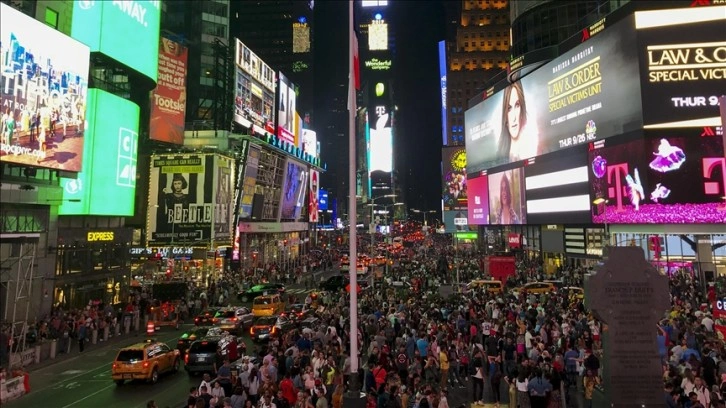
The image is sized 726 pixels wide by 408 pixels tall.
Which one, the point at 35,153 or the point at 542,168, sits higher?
the point at 542,168

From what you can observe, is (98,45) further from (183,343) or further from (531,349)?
(531,349)

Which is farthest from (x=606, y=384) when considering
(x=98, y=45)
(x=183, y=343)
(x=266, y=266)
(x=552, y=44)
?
(x=552, y=44)

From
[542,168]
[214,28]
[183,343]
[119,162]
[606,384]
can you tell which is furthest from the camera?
[214,28]

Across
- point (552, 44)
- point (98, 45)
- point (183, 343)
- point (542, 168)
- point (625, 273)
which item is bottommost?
point (183, 343)

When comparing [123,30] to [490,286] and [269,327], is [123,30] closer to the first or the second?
[269,327]

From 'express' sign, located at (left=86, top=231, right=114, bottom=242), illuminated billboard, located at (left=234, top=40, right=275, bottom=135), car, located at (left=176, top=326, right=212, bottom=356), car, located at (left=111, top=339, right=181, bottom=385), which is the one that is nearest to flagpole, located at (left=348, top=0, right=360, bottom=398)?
car, located at (left=111, top=339, right=181, bottom=385)

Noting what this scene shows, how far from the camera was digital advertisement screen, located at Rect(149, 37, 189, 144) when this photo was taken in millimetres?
42812

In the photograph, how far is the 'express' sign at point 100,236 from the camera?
3180 cm

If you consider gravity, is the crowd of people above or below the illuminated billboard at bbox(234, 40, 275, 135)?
below

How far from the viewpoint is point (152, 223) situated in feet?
155

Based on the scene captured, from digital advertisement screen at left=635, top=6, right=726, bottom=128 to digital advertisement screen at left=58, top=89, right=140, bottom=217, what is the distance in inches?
1491

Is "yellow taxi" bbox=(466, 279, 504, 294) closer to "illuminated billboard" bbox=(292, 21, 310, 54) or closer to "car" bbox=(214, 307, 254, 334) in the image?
"car" bbox=(214, 307, 254, 334)

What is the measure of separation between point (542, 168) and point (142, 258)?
1619 inches

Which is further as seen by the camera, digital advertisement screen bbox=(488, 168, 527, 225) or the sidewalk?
digital advertisement screen bbox=(488, 168, 527, 225)
